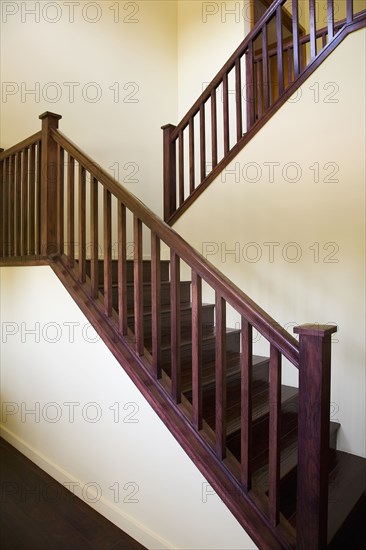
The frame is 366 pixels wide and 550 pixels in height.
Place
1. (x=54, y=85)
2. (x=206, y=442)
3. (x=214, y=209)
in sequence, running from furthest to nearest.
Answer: (x=54, y=85) → (x=214, y=209) → (x=206, y=442)

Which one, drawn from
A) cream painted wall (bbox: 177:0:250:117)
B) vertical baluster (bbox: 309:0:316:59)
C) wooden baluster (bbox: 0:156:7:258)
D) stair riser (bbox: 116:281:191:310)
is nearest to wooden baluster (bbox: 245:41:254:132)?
vertical baluster (bbox: 309:0:316:59)

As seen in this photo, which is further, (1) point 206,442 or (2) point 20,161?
(2) point 20,161

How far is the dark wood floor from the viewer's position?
179 centimetres

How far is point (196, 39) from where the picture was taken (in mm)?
4289

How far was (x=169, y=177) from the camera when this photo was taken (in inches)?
133

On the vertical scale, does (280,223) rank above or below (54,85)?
below

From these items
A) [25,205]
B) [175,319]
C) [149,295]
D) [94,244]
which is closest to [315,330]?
[175,319]

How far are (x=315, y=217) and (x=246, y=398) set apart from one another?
153 cm

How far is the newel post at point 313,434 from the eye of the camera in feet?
4.02

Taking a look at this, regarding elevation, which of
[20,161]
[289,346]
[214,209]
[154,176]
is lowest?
[289,346]

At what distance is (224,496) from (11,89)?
135 inches

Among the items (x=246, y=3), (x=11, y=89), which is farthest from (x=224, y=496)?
(x=246, y=3)

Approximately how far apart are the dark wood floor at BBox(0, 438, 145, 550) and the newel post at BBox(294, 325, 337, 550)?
949 mm

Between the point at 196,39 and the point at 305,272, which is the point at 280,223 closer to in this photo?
the point at 305,272
